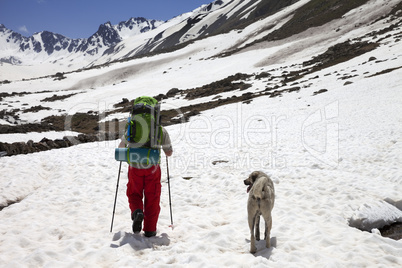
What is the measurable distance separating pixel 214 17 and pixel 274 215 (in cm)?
19456

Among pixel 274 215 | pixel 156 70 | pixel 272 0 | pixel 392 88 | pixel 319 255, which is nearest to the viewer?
pixel 319 255

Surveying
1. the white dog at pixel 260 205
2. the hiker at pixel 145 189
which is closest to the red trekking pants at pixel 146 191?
the hiker at pixel 145 189

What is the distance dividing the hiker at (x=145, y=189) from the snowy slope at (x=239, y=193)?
0.39 meters

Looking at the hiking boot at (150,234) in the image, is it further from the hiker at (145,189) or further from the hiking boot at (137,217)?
the hiking boot at (137,217)

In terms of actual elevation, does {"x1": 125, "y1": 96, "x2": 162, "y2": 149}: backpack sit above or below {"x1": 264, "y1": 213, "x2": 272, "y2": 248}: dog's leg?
above

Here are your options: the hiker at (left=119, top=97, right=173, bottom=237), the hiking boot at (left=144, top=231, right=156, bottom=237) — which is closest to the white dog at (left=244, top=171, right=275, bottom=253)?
the hiker at (left=119, top=97, right=173, bottom=237)

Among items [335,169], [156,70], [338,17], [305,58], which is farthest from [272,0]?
[335,169]

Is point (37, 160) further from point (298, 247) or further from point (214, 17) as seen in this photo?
point (214, 17)

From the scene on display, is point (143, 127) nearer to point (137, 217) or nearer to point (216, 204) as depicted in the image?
point (137, 217)

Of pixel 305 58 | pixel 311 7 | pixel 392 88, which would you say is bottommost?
pixel 392 88

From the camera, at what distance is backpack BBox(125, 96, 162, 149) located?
529 cm

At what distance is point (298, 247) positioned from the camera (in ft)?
16.6

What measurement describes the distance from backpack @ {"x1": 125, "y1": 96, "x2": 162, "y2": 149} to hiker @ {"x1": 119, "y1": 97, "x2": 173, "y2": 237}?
3.5 inches

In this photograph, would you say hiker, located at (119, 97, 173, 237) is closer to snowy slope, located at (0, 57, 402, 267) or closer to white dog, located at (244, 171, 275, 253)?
snowy slope, located at (0, 57, 402, 267)
